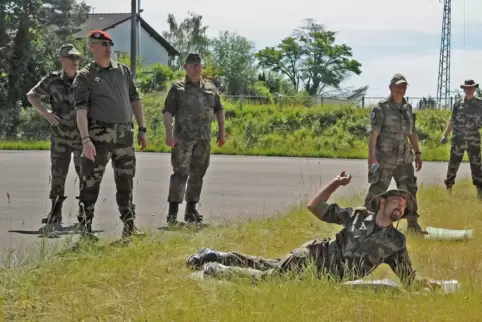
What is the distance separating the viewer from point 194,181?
952 cm

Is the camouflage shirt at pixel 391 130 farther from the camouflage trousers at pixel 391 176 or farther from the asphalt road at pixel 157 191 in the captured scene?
the asphalt road at pixel 157 191

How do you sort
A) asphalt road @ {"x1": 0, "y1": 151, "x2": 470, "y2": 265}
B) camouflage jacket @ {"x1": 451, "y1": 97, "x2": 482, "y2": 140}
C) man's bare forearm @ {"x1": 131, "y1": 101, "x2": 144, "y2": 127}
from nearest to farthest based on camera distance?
man's bare forearm @ {"x1": 131, "y1": 101, "x2": 144, "y2": 127}, asphalt road @ {"x1": 0, "y1": 151, "x2": 470, "y2": 265}, camouflage jacket @ {"x1": 451, "y1": 97, "x2": 482, "y2": 140}

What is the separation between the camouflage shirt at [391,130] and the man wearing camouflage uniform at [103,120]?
279 cm

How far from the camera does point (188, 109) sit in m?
9.33

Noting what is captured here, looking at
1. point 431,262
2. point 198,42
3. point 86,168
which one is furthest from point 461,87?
point 198,42

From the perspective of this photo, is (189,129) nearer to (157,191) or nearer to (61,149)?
(61,149)

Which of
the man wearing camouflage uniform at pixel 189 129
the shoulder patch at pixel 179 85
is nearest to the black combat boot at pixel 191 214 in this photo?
the man wearing camouflage uniform at pixel 189 129

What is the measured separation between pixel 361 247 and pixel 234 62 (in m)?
61.9

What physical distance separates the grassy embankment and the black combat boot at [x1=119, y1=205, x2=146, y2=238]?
18.9 m

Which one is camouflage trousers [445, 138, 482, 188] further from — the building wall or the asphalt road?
the building wall

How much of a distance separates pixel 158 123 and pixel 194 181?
77.2 ft

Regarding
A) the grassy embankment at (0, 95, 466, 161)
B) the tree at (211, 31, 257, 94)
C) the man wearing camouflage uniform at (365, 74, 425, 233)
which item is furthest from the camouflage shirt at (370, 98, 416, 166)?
the tree at (211, 31, 257, 94)

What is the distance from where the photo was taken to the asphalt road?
8.77m

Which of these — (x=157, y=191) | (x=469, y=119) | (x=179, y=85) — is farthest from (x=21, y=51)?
(x=179, y=85)
